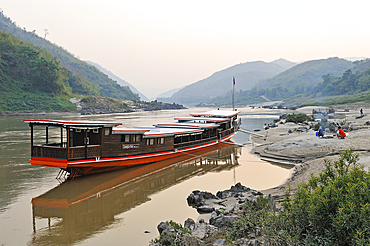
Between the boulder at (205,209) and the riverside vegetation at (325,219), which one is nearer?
the riverside vegetation at (325,219)

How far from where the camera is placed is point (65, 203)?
43.0 ft

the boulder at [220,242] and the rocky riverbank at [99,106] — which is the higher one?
the rocky riverbank at [99,106]

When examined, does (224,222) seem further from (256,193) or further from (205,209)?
(256,193)

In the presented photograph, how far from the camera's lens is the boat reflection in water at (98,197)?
1037 centimetres

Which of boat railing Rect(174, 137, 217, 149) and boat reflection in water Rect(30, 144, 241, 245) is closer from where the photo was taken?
boat reflection in water Rect(30, 144, 241, 245)

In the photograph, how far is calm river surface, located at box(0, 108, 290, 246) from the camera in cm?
999

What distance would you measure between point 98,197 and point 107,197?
45 cm

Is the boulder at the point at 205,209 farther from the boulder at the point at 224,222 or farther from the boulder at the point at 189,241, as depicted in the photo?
the boulder at the point at 189,241

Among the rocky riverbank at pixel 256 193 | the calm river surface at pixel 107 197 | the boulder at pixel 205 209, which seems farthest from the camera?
the boulder at pixel 205 209

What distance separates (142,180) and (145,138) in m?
3.82

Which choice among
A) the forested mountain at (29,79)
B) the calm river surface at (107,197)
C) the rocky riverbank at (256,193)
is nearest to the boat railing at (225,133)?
the rocky riverbank at (256,193)

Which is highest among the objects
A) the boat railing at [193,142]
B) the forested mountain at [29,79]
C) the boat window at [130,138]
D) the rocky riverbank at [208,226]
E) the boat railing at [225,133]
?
the forested mountain at [29,79]

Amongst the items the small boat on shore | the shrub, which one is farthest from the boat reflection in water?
the shrub

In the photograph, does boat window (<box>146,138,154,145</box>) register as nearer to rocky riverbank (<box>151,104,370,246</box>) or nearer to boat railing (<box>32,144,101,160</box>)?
boat railing (<box>32,144,101,160</box>)
